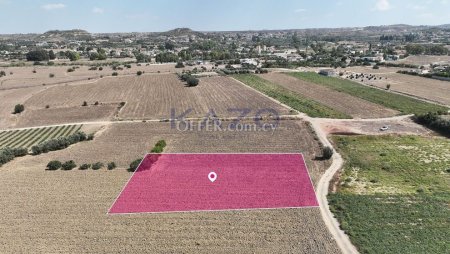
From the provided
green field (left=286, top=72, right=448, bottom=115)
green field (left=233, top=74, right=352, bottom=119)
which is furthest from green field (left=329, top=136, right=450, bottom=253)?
green field (left=286, top=72, right=448, bottom=115)

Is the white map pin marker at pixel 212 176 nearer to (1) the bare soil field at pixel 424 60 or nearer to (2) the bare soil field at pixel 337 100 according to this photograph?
(2) the bare soil field at pixel 337 100

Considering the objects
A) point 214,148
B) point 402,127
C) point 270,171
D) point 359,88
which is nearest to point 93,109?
point 214,148

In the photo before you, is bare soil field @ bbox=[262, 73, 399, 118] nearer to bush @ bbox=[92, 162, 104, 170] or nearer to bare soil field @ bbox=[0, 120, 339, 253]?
bare soil field @ bbox=[0, 120, 339, 253]

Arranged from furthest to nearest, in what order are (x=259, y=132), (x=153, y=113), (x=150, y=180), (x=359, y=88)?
(x=359, y=88)
(x=153, y=113)
(x=259, y=132)
(x=150, y=180)

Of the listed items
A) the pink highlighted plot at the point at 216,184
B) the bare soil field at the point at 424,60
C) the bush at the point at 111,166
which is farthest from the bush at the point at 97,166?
the bare soil field at the point at 424,60

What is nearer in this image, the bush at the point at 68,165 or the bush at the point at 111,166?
the bush at the point at 111,166

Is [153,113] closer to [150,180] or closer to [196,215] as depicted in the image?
[150,180]
